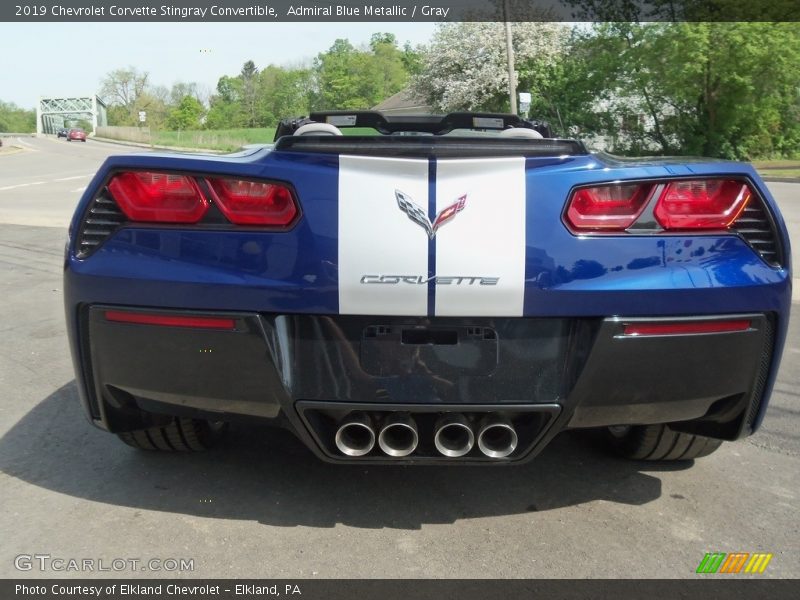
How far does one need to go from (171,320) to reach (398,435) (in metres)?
0.76

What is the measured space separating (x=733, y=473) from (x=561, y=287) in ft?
4.50

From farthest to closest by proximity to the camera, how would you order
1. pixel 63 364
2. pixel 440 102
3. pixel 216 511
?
pixel 440 102, pixel 63 364, pixel 216 511

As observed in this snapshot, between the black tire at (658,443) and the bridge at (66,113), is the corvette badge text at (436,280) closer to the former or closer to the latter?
the black tire at (658,443)

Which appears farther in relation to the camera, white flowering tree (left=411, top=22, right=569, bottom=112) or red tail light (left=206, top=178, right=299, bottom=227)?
white flowering tree (left=411, top=22, right=569, bottom=112)

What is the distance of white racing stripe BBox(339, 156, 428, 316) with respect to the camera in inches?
87.9

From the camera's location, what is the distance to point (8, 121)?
17038 centimetres

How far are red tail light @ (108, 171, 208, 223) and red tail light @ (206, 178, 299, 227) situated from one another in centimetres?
6

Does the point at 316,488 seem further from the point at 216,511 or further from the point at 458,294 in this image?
the point at 458,294

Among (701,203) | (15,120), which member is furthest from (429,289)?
(15,120)

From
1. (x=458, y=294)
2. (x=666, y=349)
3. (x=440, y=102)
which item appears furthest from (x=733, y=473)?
(x=440, y=102)

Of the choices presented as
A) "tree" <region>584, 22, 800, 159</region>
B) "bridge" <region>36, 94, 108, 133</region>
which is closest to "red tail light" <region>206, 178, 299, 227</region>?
"tree" <region>584, 22, 800, 159</region>

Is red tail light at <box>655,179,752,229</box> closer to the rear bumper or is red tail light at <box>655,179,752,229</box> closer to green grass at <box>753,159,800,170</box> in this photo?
the rear bumper

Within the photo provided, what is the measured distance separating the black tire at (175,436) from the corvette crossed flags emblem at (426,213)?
4.10 ft
